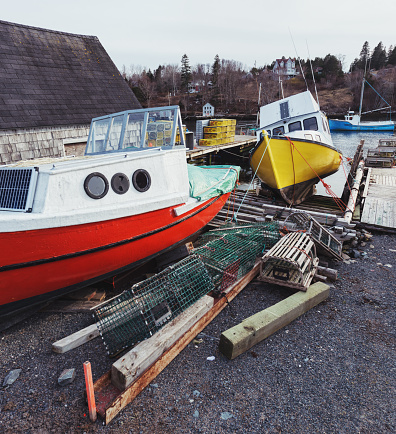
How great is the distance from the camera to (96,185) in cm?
441

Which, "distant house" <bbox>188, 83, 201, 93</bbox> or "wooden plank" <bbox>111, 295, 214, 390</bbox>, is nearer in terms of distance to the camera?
"wooden plank" <bbox>111, 295, 214, 390</bbox>

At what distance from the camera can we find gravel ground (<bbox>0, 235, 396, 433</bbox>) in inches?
123

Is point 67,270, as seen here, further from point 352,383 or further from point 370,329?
point 370,329

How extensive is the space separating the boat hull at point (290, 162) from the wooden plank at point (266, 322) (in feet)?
18.8

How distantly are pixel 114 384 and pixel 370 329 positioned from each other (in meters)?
3.93

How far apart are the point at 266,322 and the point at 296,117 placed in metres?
10.6

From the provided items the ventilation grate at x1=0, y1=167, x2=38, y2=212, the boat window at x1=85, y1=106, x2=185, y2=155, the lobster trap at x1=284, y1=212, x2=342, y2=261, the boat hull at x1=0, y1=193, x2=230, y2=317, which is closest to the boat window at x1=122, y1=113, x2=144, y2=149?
the boat window at x1=85, y1=106, x2=185, y2=155

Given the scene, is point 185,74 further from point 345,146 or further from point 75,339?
point 75,339

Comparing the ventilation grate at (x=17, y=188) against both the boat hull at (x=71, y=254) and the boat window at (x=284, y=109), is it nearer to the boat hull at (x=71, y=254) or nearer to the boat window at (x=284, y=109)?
the boat hull at (x=71, y=254)

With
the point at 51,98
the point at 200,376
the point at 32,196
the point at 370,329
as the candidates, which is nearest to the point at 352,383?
the point at 370,329

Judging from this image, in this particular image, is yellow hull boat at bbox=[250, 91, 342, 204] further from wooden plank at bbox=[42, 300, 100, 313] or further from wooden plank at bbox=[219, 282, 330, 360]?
wooden plank at bbox=[42, 300, 100, 313]

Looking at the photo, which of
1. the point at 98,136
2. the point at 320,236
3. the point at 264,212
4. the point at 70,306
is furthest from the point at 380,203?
the point at 70,306

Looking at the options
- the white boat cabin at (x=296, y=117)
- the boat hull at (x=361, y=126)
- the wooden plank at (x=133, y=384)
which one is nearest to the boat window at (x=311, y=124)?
the white boat cabin at (x=296, y=117)

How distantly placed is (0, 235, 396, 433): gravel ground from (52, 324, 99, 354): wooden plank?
88mm
